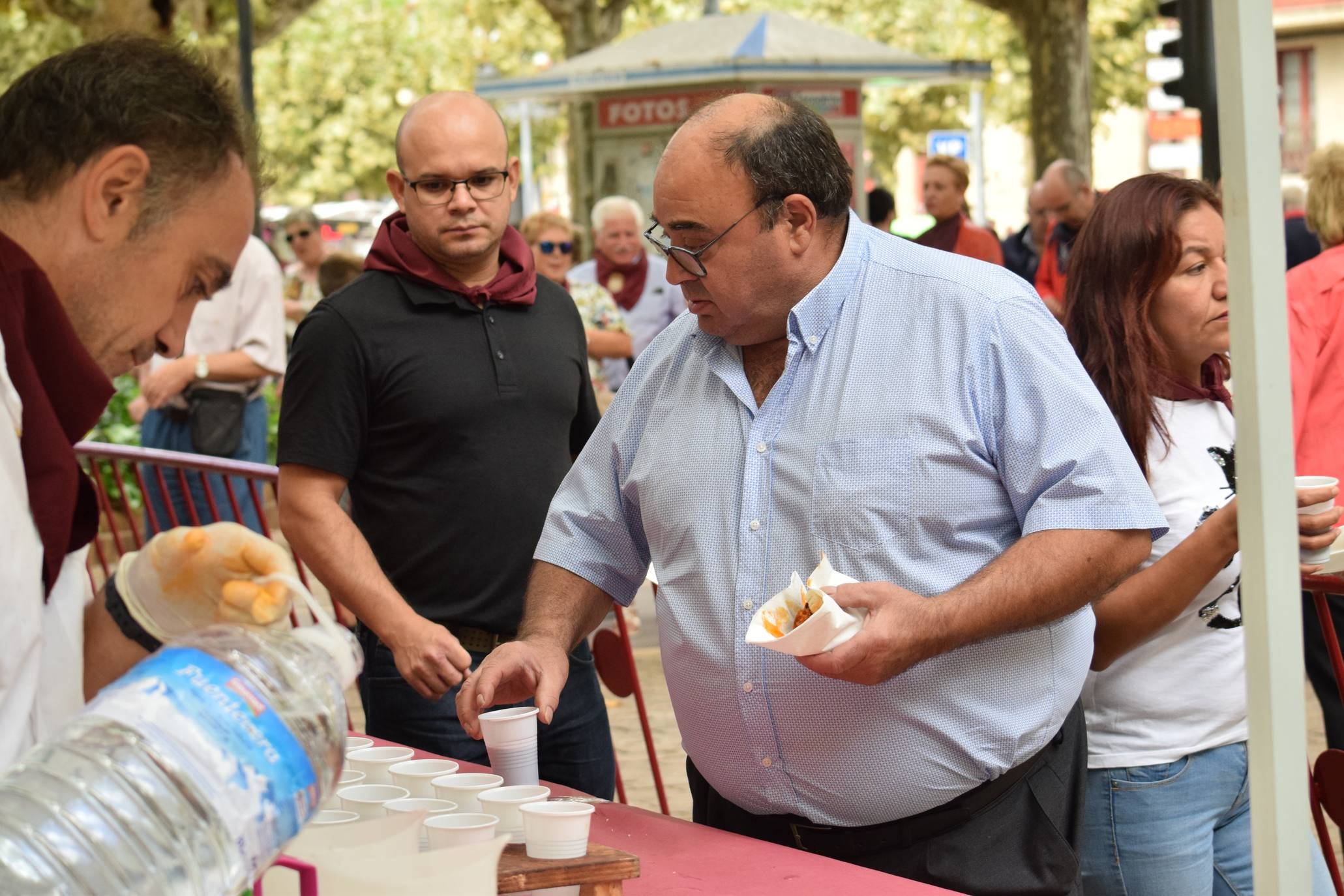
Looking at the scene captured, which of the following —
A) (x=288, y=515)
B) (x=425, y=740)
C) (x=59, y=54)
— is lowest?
(x=425, y=740)

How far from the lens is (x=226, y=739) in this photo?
1.47 metres

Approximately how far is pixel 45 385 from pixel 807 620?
1.11 metres

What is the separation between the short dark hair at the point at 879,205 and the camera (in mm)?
13953

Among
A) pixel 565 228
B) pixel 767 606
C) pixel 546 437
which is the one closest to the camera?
pixel 767 606

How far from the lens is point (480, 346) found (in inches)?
154

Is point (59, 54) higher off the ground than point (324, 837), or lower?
higher

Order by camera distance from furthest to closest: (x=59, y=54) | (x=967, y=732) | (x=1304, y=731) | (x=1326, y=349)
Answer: (x=1326, y=349)
(x=967, y=732)
(x=59, y=54)
(x=1304, y=731)

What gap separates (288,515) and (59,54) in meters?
1.90

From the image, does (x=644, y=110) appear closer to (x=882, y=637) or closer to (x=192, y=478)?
(x=192, y=478)

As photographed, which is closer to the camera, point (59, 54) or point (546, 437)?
point (59, 54)

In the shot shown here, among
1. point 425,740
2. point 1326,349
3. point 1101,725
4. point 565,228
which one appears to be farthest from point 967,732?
point 565,228

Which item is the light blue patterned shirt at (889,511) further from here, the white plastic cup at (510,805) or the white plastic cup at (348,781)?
the white plastic cup at (348,781)

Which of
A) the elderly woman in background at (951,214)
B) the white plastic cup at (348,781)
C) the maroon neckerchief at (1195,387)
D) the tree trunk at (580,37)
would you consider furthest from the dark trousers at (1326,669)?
the tree trunk at (580,37)

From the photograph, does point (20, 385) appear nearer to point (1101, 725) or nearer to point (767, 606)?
point (767, 606)
